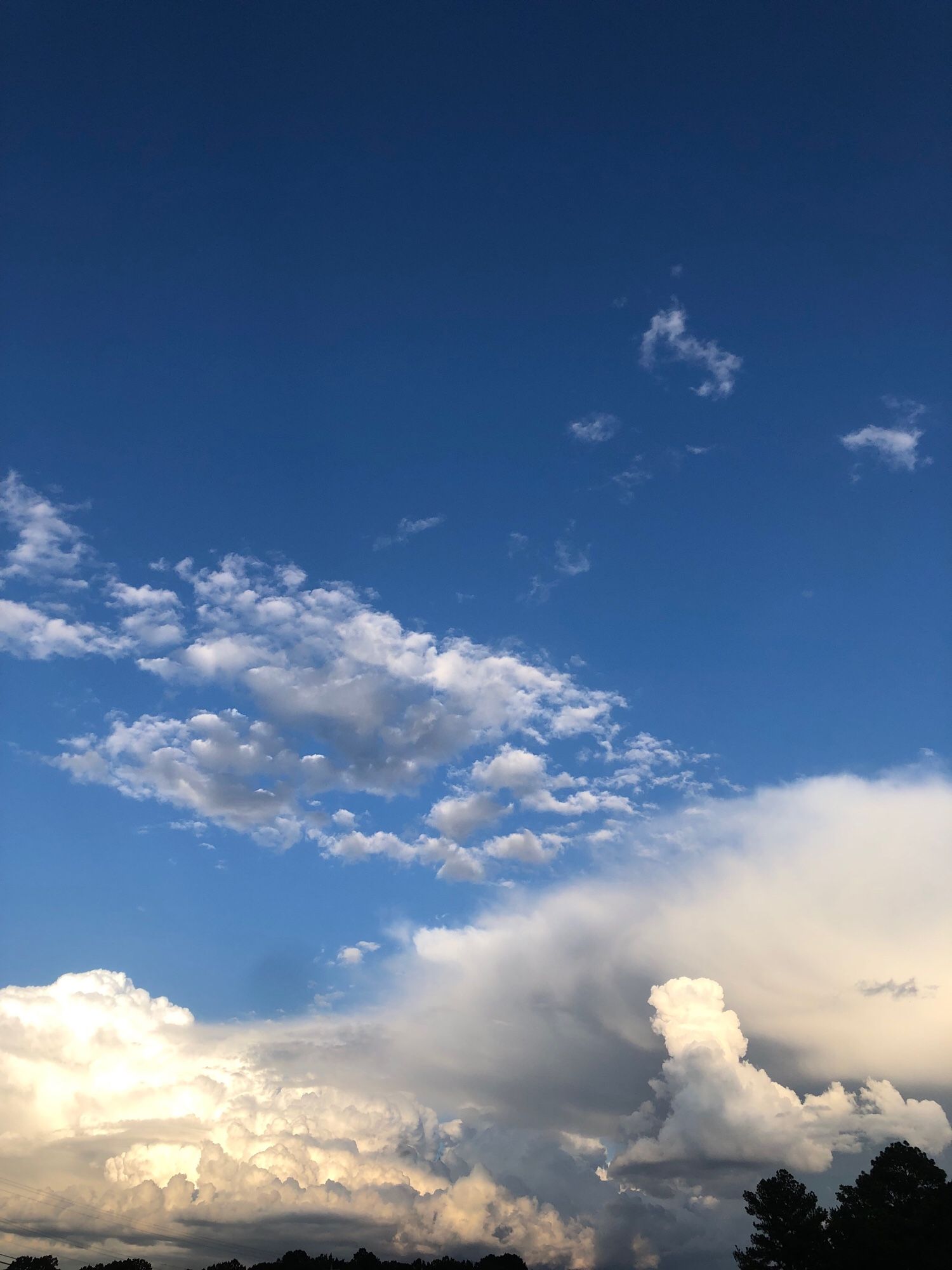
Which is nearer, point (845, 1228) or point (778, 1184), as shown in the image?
point (845, 1228)

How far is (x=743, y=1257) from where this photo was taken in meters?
128

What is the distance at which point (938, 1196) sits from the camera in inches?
4407

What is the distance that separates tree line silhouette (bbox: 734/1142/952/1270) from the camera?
104 m

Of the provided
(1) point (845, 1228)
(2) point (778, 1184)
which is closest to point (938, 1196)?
(1) point (845, 1228)

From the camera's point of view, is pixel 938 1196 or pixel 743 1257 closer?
pixel 938 1196

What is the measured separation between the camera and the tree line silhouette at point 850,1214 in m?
104

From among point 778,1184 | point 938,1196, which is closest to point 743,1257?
point 778,1184

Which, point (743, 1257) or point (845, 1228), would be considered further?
point (743, 1257)

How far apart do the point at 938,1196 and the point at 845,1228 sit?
40.9 ft

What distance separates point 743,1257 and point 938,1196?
98.3 ft

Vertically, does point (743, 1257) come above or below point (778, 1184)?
below

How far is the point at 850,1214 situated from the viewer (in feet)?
403

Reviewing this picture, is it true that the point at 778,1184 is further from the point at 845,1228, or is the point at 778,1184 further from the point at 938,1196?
the point at 938,1196

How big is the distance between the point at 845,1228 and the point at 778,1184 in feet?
48.8
